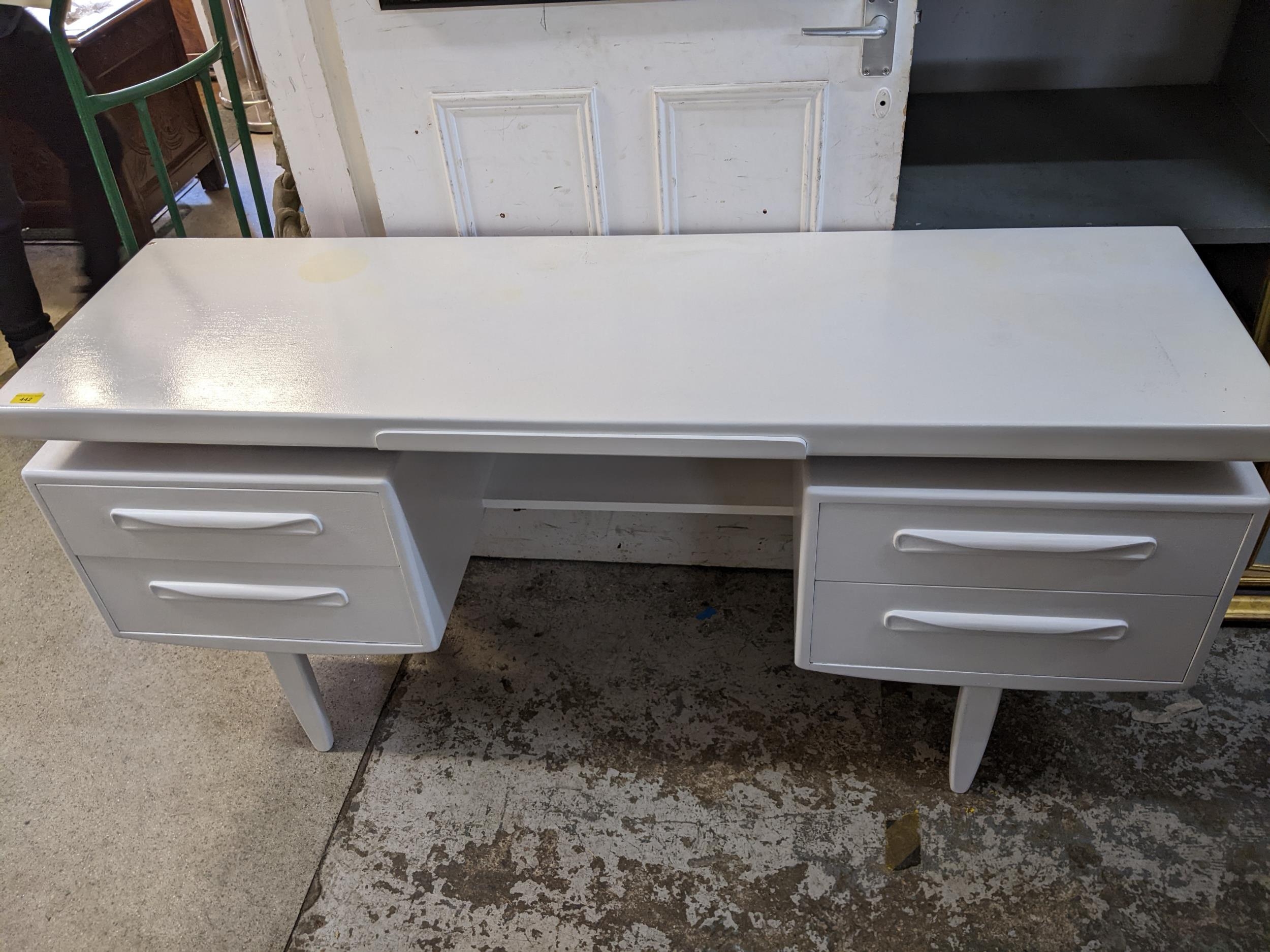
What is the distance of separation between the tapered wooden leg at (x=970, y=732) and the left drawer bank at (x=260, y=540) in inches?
30.4

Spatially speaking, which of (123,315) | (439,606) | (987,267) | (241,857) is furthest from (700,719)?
(123,315)

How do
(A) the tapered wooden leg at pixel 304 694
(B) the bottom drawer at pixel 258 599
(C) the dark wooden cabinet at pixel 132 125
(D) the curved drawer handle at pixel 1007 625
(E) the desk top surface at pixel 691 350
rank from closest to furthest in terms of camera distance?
(E) the desk top surface at pixel 691 350 → (D) the curved drawer handle at pixel 1007 625 → (B) the bottom drawer at pixel 258 599 → (A) the tapered wooden leg at pixel 304 694 → (C) the dark wooden cabinet at pixel 132 125

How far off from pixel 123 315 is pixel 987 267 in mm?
1222

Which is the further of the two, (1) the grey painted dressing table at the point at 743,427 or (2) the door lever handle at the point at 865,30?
(2) the door lever handle at the point at 865,30

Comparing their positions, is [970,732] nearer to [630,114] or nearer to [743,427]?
[743,427]

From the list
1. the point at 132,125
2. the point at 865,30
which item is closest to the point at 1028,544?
the point at 865,30

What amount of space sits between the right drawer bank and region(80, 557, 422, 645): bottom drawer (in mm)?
562

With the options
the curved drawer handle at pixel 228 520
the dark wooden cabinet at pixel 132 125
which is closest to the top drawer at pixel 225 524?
the curved drawer handle at pixel 228 520

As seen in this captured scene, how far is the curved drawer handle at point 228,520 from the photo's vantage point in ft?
3.99

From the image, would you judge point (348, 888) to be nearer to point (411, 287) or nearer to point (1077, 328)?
point (411, 287)

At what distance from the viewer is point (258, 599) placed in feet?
4.32

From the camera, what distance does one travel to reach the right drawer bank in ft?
3.56

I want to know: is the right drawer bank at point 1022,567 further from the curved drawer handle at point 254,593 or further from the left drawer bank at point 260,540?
the curved drawer handle at point 254,593

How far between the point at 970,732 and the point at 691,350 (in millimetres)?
726
